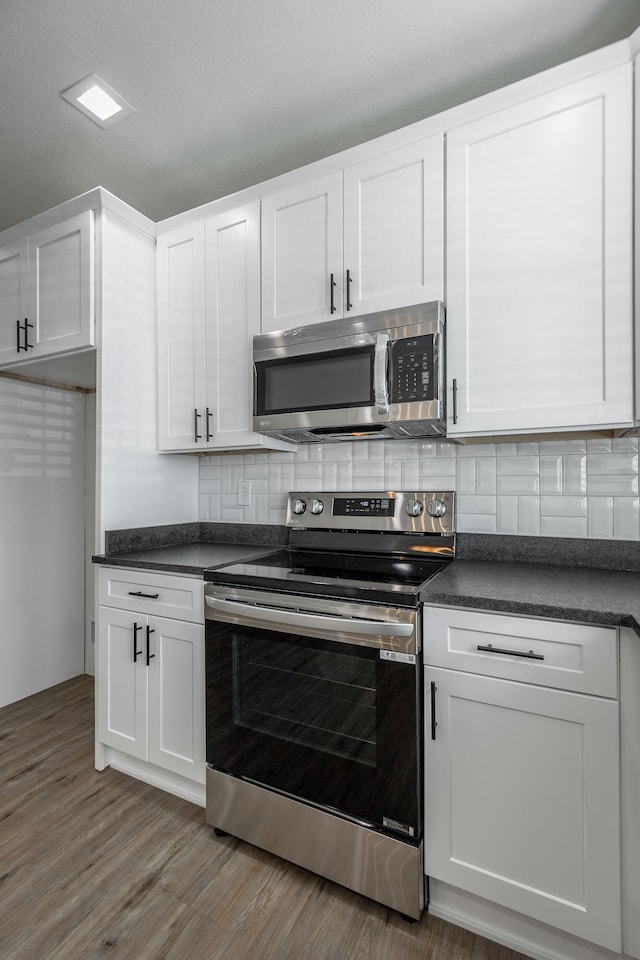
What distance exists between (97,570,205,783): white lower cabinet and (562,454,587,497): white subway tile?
1.42 meters

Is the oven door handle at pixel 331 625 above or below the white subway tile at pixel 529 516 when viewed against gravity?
below

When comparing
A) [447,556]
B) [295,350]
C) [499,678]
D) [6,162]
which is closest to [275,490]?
[295,350]

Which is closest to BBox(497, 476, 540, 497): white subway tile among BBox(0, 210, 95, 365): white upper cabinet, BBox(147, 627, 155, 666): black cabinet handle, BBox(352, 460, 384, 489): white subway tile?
BBox(352, 460, 384, 489): white subway tile

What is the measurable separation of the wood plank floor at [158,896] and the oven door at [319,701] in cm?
26

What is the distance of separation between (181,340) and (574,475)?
1.81 metres

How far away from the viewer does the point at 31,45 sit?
1595mm

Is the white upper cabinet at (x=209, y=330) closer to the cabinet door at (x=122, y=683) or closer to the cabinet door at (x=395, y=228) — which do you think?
the cabinet door at (x=395, y=228)

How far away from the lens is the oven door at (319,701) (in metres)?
1.38

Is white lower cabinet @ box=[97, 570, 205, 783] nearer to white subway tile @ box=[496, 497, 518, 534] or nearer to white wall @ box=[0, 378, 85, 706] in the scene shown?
white wall @ box=[0, 378, 85, 706]

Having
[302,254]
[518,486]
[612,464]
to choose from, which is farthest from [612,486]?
[302,254]

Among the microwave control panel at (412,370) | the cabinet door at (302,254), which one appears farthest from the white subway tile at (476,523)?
the cabinet door at (302,254)

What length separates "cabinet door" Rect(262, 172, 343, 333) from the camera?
189cm

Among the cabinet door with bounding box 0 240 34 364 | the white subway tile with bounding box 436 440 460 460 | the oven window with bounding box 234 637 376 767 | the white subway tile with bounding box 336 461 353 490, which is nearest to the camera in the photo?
the oven window with bounding box 234 637 376 767

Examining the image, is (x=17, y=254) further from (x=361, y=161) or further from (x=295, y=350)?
(x=361, y=161)
